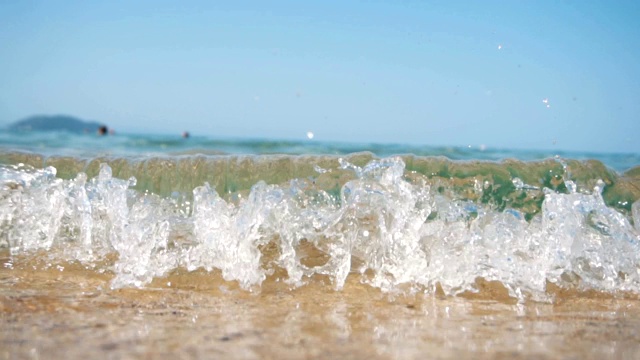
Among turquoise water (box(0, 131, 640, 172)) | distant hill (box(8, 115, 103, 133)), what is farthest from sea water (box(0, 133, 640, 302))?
distant hill (box(8, 115, 103, 133))

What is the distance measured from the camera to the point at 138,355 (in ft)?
5.09

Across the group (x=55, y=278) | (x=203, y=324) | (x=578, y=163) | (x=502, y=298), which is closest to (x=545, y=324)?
(x=502, y=298)

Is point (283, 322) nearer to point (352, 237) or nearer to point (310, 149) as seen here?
point (352, 237)

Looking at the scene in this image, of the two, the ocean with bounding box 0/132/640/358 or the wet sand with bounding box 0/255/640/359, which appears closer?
the wet sand with bounding box 0/255/640/359

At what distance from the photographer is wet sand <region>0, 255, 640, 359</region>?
164cm

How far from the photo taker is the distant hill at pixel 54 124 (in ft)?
60.1

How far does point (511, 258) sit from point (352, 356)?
51.8 inches

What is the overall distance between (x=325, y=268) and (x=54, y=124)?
736 inches

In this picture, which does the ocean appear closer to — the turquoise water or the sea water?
the sea water

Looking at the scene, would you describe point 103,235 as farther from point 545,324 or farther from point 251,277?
point 545,324

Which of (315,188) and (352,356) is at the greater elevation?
(315,188)

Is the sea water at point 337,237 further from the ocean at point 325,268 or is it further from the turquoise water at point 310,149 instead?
the turquoise water at point 310,149

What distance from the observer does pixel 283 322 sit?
1954 mm

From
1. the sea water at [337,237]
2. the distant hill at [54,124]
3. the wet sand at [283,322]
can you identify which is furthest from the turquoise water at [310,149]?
the distant hill at [54,124]
